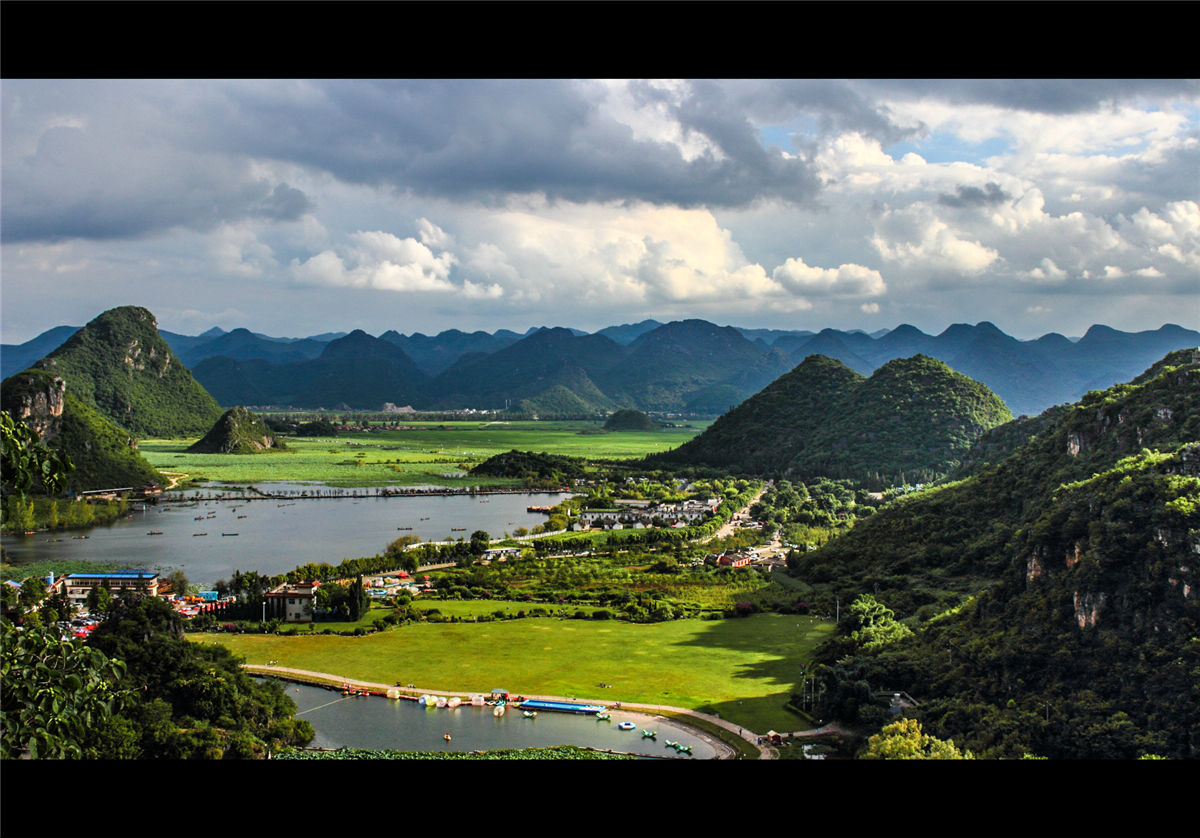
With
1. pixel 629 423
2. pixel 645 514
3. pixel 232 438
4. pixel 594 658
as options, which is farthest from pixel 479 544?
pixel 629 423

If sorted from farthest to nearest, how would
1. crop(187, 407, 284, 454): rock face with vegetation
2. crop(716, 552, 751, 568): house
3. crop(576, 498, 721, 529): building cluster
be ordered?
crop(187, 407, 284, 454): rock face with vegetation
crop(576, 498, 721, 529): building cluster
crop(716, 552, 751, 568): house

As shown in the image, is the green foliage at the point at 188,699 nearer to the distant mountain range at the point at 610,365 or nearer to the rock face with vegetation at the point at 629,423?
the rock face with vegetation at the point at 629,423

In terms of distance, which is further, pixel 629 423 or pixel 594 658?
pixel 629 423

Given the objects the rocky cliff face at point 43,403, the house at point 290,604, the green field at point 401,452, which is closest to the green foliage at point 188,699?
the house at point 290,604

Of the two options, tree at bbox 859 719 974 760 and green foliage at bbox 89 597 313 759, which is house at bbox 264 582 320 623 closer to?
green foliage at bbox 89 597 313 759

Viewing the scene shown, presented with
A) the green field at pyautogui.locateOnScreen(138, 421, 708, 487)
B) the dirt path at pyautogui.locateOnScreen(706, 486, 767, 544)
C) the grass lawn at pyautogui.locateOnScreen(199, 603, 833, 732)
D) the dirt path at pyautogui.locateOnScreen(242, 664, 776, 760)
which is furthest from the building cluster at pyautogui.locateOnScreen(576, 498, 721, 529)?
the dirt path at pyautogui.locateOnScreen(242, 664, 776, 760)

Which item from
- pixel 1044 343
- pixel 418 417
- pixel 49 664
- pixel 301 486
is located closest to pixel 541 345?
pixel 418 417

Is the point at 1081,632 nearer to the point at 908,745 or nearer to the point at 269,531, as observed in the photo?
the point at 908,745
